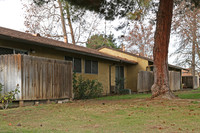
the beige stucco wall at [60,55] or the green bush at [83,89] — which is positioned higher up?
the beige stucco wall at [60,55]

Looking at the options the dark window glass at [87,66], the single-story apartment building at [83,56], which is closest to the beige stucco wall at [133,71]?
the single-story apartment building at [83,56]

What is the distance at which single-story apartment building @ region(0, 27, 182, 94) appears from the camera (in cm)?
1129

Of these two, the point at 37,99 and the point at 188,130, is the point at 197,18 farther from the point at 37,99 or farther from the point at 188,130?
the point at 188,130

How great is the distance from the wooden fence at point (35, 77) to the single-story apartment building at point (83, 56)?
3.81 feet

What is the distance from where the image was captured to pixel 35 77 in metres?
10.3

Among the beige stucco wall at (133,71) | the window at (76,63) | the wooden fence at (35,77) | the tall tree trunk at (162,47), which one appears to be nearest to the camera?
the wooden fence at (35,77)

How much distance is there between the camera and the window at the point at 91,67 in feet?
54.2

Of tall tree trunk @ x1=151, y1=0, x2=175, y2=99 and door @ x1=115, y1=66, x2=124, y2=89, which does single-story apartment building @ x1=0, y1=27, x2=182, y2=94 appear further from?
tall tree trunk @ x1=151, y1=0, x2=175, y2=99

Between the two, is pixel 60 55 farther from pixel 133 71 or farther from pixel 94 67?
pixel 133 71

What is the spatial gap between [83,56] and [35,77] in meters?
6.16

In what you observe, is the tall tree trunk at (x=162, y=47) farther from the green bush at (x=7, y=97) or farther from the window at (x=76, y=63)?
the green bush at (x=7, y=97)

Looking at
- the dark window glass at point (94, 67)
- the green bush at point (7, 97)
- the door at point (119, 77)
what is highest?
the dark window glass at point (94, 67)

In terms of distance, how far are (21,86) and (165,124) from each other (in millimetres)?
5921

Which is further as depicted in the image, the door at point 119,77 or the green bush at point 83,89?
the door at point 119,77
